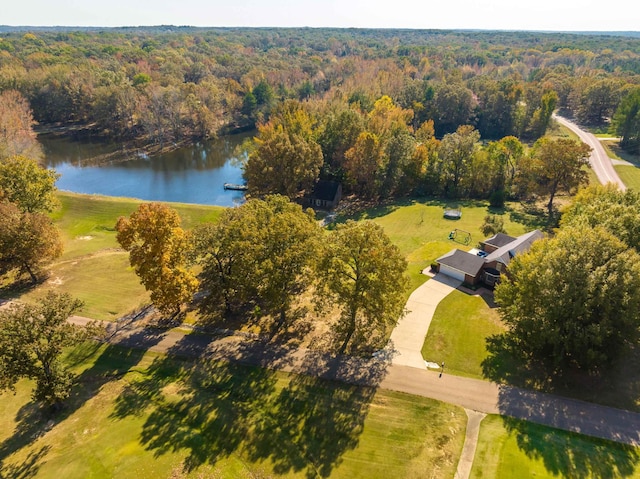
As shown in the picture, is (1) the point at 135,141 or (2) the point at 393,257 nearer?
(2) the point at 393,257

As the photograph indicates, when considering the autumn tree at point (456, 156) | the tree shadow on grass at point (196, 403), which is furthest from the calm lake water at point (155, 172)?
the tree shadow on grass at point (196, 403)

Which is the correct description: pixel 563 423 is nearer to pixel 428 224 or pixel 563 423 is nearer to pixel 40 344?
pixel 40 344

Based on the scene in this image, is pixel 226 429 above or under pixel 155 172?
above

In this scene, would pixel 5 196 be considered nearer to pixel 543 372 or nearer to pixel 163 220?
pixel 163 220

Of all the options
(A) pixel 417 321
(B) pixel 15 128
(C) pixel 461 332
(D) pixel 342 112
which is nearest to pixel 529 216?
(C) pixel 461 332

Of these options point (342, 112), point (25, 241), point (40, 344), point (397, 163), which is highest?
point (342, 112)

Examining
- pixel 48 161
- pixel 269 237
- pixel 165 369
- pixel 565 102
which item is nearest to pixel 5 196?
pixel 165 369

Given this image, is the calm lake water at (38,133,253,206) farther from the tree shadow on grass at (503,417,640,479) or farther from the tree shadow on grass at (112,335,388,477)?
the tree shadow on grass at (503,417,640,479)

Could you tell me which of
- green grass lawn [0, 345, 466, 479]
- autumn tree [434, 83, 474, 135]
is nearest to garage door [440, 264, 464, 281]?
green grass lawn [0, 345, 466, 479]
